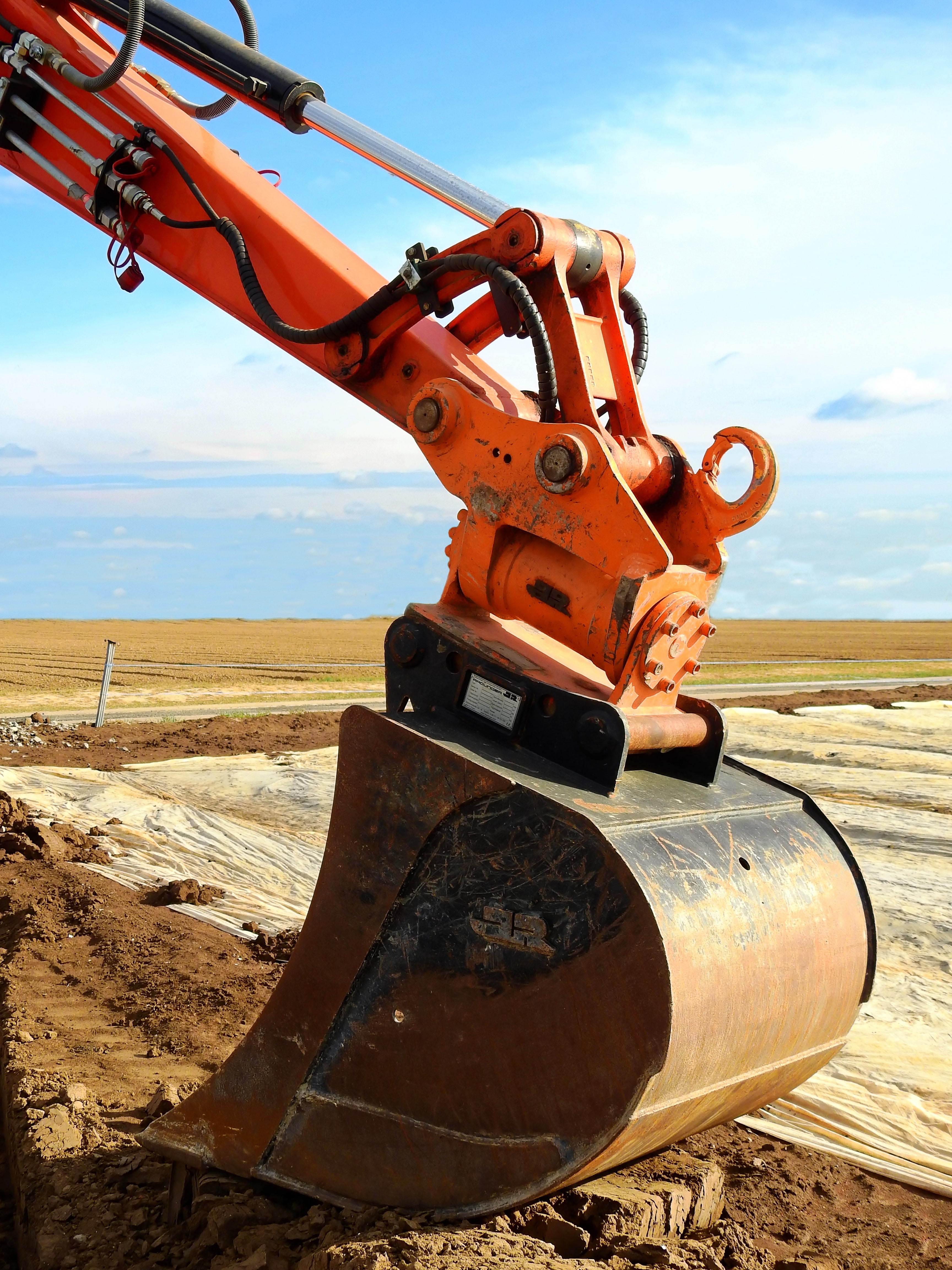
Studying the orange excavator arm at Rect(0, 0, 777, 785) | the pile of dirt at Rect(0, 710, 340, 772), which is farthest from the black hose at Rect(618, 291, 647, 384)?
the pile of dirt at Rect(0, 710, 340, 772)

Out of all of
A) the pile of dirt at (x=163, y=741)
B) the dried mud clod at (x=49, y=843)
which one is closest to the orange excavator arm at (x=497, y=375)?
the dried mud clod at (x=49, y=843)

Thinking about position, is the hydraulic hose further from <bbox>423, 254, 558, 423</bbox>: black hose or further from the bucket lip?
the bucket lip

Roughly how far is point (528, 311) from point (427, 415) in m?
0.42

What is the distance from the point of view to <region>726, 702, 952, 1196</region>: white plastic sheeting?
11.9 feet

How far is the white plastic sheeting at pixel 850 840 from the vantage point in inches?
147

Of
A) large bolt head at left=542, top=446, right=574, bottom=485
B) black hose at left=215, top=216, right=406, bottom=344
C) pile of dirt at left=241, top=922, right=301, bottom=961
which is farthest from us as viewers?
pile of dirt at left=241, top=922, right=301, bottom=961

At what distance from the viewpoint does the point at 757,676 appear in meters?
23.4

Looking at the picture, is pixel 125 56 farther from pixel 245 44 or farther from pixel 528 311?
pixel 528 311

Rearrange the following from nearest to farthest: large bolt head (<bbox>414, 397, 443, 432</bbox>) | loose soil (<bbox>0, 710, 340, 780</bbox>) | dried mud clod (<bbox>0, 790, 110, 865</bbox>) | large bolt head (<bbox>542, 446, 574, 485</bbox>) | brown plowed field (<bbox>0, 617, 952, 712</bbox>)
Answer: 1. large bolt head (<bbox>542, 446, 574, 485</bbox>)
2. large bolt head (<bbox>414, 397, 443, 432</bbox>)
3. dried mud clod (<bbox>0, 790, 110, 865</bbox>)
4. loose soil (<bbox>0, 710, 340, 780</bbox>)
5. brown plowed field (<bbox>0, 617, 952, 712</bbox>)

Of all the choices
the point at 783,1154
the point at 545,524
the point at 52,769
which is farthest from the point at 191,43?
the point at 52,769

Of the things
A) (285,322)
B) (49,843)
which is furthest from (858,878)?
(49,843)

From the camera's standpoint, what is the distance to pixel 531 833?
2.46 metres

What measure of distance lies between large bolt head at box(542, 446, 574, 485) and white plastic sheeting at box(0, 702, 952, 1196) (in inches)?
56.9

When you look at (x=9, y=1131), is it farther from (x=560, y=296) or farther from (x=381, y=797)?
(x=560, y=296)
